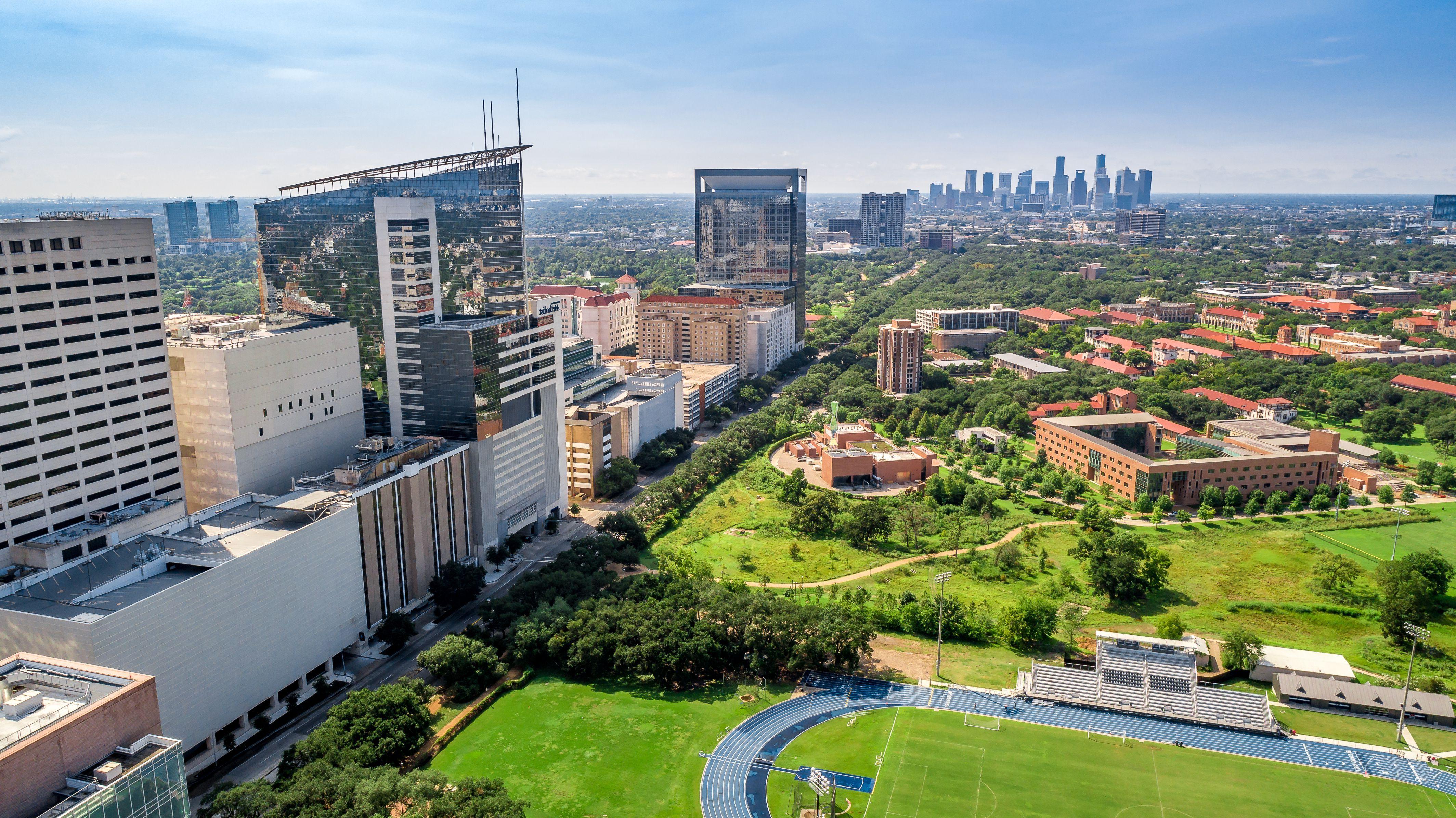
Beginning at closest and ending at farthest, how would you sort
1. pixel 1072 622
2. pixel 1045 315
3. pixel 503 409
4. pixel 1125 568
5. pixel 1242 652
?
pixel 1242 652 < pixel 1072 622 < pixel 1125 568 < pixel 503 409 < pixel 1045 315

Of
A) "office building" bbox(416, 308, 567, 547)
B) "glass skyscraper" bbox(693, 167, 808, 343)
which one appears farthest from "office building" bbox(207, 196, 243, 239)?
"office building" bbox(416, 308, 567, 547)

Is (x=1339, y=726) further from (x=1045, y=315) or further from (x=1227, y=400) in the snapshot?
(x=1045, y=315)

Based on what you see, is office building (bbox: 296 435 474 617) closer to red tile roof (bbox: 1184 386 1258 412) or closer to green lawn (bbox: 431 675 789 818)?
green lawn (bbox: 431 675 789 818)

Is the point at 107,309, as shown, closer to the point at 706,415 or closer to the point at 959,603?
the point at 959,603

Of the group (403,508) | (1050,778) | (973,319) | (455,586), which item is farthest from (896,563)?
(973,319)

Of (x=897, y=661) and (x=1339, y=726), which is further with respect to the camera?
(x=897, y=661)

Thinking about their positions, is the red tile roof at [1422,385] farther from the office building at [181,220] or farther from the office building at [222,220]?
the office building at [181,220]
